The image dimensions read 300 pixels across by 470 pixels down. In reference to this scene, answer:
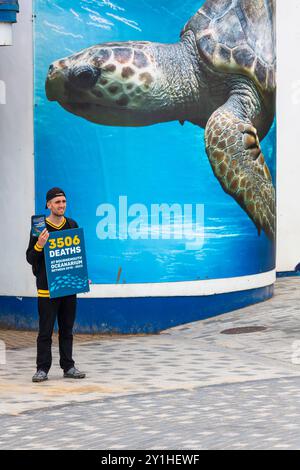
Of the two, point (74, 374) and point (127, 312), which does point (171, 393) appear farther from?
point (127, 312)

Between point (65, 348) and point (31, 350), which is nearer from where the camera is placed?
point (65, 348)

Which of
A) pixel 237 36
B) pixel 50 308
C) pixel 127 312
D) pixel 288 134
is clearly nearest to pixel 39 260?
pixel 50 308

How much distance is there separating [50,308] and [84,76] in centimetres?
415

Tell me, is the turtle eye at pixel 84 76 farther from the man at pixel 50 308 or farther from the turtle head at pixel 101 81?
the man at pixel 50 308

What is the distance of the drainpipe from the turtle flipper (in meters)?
3.03

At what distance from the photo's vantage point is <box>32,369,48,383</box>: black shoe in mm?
11062

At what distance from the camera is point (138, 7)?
14.4 meters

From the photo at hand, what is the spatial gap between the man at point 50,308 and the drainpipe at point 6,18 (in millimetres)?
2572

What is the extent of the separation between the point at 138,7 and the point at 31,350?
438 centimetres

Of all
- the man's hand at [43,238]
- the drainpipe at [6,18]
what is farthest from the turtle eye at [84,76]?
the man's hand at [43,238]

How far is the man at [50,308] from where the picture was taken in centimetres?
1110
